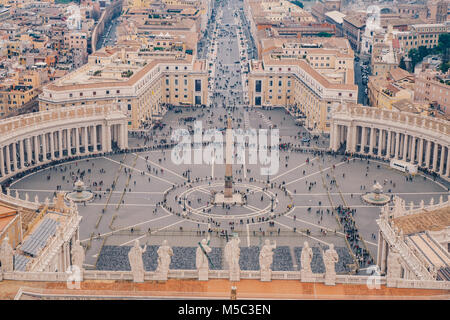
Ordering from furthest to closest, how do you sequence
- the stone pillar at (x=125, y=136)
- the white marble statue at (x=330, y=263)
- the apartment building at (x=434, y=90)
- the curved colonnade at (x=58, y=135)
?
the apartment building at (x=434, y=90), the stone pillar at (x=125, y=136), the curved colonnade at (x=58, y=135), the white marble statue at (x=330, y=263)

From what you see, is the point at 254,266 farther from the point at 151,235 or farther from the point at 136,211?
the point at 136,211

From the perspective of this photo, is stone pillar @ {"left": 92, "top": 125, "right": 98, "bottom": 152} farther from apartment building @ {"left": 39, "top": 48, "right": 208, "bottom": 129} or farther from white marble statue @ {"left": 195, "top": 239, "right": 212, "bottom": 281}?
white marble statue @ {"left": 195, "top": 239, "right": 212, "bottom": 281}

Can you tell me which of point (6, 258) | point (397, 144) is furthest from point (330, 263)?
point (397, 144)

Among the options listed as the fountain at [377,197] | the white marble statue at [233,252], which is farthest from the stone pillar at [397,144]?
the white marble statue at [233,252]

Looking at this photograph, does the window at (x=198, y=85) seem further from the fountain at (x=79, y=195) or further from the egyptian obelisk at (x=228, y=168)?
the fountain at (x=79, y=195)

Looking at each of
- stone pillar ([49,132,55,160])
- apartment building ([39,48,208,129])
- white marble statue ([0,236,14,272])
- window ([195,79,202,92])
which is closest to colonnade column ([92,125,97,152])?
apartment building ([39,48,208,129])

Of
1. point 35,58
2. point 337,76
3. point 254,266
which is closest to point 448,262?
point 254,266

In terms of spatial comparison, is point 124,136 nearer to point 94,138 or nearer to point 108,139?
point 108,139
